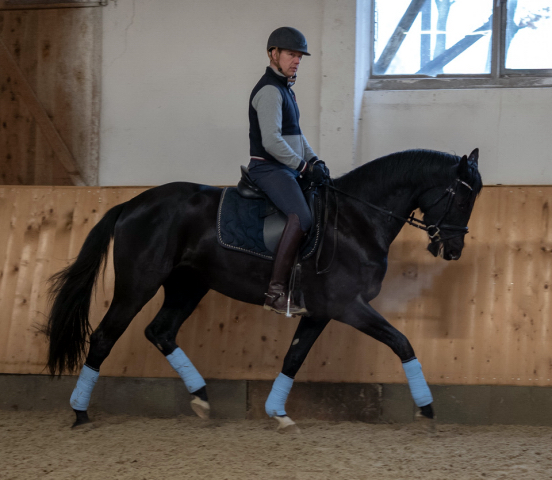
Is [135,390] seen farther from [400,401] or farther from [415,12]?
[415,12]

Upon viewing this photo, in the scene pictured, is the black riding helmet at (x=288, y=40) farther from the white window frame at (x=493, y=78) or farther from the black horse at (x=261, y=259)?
the white window frame at (x=493, y=78)

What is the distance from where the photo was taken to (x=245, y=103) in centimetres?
549

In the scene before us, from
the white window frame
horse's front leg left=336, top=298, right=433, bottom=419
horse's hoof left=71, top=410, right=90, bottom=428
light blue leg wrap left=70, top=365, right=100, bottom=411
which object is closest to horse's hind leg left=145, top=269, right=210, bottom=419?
light blue leg wrap left=70, top=365, right=100, bottom=411

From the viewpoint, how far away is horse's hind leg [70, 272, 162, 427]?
12.1 feet

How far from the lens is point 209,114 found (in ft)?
18.1

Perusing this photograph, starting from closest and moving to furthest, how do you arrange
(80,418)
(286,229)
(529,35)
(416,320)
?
(286,229) < (80,418) < (416,320) < (529,35)

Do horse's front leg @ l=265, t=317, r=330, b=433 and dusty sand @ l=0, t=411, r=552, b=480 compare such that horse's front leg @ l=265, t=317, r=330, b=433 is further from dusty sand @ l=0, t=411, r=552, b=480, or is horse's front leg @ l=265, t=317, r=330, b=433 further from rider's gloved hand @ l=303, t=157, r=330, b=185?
rider's gloved hand @ l=303, t=157, r=330, b=185

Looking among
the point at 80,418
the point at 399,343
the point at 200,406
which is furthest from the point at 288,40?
the point at 80,418

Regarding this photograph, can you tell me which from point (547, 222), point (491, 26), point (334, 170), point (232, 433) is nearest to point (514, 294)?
point (547, 222)

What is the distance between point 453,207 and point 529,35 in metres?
3.24

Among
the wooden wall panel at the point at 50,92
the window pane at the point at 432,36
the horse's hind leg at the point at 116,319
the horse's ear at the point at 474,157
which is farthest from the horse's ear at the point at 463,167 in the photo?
the wooden wall panel at the point at 50,92

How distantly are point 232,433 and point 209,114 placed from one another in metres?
3.17

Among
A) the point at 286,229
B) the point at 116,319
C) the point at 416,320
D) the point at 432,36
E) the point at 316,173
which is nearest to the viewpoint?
the point at 286,229

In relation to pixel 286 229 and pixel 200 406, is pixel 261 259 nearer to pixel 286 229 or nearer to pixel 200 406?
pixel 286 229
